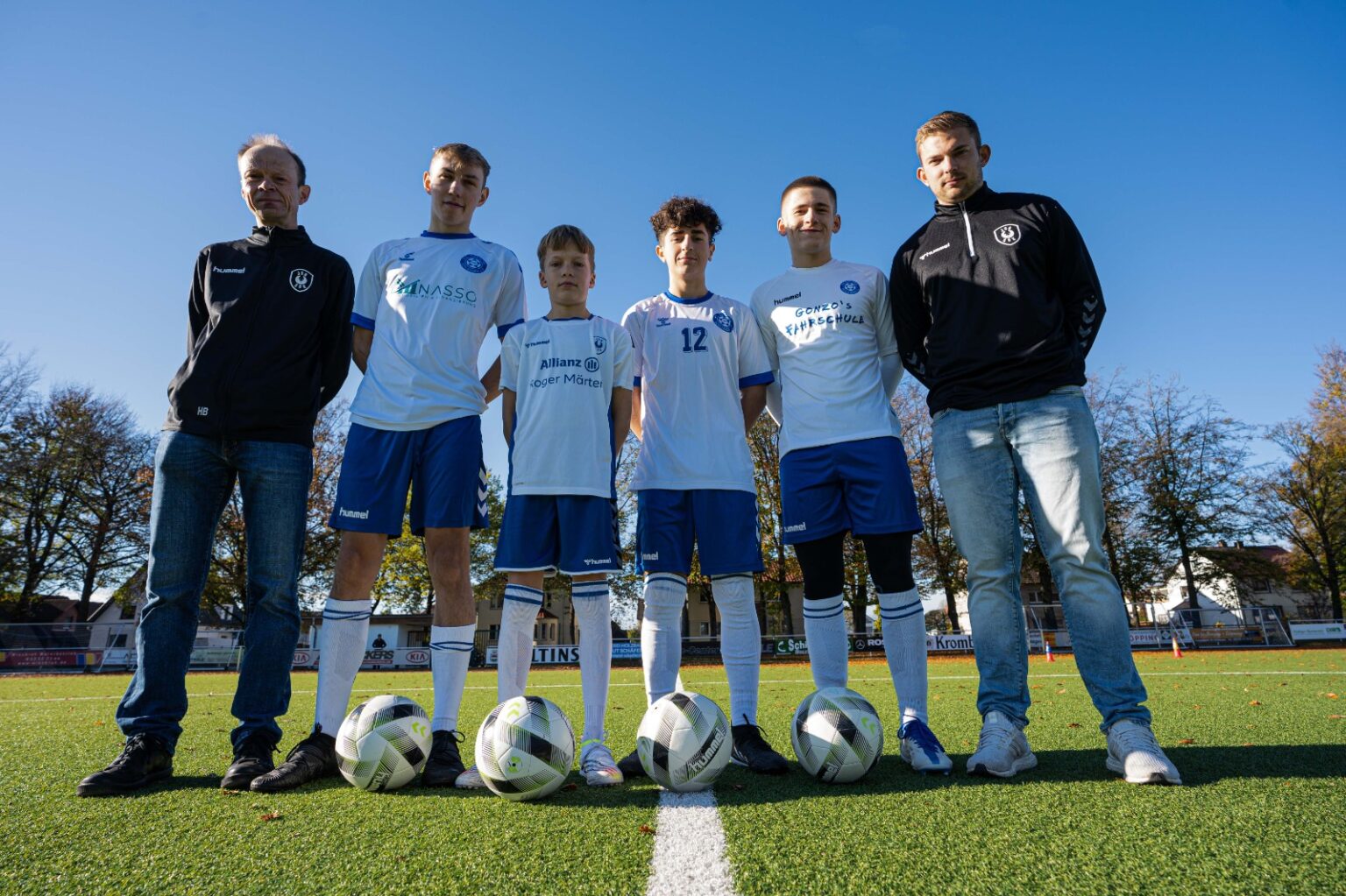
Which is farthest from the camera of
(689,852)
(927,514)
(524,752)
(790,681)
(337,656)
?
(927,514)

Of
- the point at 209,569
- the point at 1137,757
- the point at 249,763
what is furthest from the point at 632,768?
the point at 209,569

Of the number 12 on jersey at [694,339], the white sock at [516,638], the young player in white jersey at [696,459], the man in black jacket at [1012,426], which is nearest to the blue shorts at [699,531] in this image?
the young player in white jersey at [696,459]

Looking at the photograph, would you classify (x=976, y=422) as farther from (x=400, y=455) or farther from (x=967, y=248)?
(x=400, y=455)

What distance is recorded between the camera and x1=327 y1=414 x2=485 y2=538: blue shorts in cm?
352

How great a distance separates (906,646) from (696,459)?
1432 millimetres

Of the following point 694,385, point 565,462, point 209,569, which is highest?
point 694,385

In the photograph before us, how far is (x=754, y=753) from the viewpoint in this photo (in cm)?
333

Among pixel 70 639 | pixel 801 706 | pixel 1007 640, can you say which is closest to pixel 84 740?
pixel 801 706

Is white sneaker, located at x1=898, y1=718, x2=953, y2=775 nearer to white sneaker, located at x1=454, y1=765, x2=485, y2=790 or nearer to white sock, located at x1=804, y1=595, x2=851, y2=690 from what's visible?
white sock, located at x1=804, y1=595, x2=851, y2=690

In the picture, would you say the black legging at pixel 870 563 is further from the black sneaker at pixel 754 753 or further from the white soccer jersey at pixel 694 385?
the black sneaker at pixel 754 753

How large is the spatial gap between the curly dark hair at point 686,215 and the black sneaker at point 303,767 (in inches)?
131

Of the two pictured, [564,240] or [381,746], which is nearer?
[381,746]

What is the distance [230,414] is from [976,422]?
360 cm

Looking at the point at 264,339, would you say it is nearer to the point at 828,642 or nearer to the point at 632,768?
the point at 632,768
